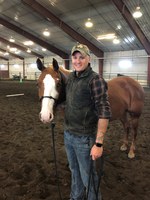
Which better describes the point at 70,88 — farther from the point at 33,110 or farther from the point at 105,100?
the point at 33,110

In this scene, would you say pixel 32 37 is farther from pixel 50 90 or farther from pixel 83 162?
pixel 83 162

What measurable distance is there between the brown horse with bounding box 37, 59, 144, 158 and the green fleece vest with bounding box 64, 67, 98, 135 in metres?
0.17

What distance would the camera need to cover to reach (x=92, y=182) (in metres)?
1.91

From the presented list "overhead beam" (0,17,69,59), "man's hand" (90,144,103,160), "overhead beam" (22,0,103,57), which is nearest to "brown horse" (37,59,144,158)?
"man's hand" (90,144,103,160)

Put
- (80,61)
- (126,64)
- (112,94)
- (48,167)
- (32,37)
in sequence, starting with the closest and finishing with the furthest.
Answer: (80,61)
(48,167)
(112,94)
(126,64)
(32,37)

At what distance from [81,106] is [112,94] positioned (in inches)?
68.7

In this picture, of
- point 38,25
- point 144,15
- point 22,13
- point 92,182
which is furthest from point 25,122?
point 38,25

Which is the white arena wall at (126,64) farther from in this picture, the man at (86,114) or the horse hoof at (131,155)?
the man at (86,114)

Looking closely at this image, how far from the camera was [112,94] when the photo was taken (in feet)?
Answer: 11.0

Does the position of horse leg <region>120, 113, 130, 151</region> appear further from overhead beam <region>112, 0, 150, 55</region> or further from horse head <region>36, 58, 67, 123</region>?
overhead beam <region>112, 0, 150, 55</region>

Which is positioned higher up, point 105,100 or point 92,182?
point 105,100

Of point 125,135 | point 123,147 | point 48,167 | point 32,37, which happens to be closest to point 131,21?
point 125,135

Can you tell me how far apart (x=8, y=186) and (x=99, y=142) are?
175 centimetres

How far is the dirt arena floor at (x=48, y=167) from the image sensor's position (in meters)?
2.58
